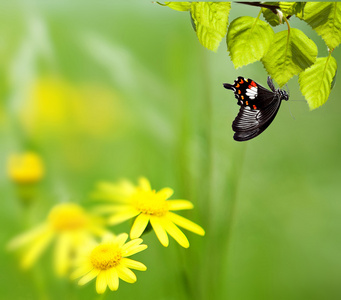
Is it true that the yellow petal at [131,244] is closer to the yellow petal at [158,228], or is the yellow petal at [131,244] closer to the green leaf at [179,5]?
the yellow petal at [158,228]

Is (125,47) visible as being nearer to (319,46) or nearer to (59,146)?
(59,146)

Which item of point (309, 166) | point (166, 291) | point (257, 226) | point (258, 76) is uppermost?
point (258, 76)

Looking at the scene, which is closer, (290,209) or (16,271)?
(16,271)

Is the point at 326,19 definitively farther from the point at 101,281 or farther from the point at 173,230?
the point at 101,281

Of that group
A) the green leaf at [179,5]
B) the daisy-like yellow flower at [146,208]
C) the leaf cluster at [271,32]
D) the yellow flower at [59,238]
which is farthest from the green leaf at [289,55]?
the yellow flower at [59,238]

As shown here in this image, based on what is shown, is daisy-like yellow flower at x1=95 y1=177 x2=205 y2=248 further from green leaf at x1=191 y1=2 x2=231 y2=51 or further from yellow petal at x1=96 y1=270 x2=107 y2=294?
green leaf at x1=191 y1=2 x2=231 y2=51

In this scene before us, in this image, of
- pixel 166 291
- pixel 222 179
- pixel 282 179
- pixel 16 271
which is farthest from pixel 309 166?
pixel 16 271

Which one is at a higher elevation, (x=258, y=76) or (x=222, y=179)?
(x=258, y=76)

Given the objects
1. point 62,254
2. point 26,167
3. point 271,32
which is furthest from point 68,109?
point 271,32
